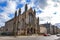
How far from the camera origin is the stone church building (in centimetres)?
5603

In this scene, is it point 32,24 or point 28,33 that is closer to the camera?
point 28,33

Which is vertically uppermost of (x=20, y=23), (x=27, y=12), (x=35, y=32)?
(x=27, y=12)

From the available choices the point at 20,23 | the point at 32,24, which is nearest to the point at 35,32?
the point at 32,24

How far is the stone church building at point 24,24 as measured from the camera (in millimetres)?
56031

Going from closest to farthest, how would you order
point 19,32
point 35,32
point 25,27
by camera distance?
1. point 19,32
2. point 25,27
3. point 35,32

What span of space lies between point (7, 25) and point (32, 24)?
11.4 metres

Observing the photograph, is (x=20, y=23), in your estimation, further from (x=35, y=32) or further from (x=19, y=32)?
(x=35, y=32)

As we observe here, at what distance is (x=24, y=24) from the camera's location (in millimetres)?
59031

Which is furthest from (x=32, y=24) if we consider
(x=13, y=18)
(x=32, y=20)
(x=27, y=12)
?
(x=13, y=18)

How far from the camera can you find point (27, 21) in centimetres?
6159

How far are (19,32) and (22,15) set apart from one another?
27.9 ft

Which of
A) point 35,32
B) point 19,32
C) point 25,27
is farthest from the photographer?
point 35,32

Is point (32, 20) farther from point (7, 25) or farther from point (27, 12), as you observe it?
point (7, 25)

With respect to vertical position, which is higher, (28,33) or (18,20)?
(18,20)
